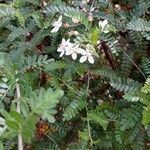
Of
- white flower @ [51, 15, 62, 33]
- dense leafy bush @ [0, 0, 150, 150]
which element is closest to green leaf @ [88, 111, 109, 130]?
dense leafy bush @ [0, 0, 150, 150]

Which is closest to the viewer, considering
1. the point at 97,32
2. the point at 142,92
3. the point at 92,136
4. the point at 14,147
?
the point at 97,32

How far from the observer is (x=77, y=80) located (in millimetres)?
1738

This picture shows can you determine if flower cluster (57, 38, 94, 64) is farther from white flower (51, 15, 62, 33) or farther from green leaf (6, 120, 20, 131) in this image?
green leaf (6, 120, 20, 131)

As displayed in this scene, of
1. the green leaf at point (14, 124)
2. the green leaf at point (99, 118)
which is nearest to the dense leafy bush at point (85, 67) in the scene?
the green leaf at point (99, 118)

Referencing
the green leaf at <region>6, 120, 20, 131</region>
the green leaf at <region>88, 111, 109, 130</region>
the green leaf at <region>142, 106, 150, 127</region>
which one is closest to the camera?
the green leaf at <region>6, 120, 20, 131</region>

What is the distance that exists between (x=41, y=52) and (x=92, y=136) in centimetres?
46

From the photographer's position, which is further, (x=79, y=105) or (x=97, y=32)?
(x=79, y=105)

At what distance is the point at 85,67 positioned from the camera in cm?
159

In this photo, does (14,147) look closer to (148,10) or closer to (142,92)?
(142,92)

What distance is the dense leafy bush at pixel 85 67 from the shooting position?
144 centimetres

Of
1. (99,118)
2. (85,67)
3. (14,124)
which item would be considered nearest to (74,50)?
(85,67)

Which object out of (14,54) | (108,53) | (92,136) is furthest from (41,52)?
(92,136)

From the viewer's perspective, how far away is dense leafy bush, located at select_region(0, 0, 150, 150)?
1.44 metres

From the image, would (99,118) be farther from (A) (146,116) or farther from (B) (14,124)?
(B) (14,124)
